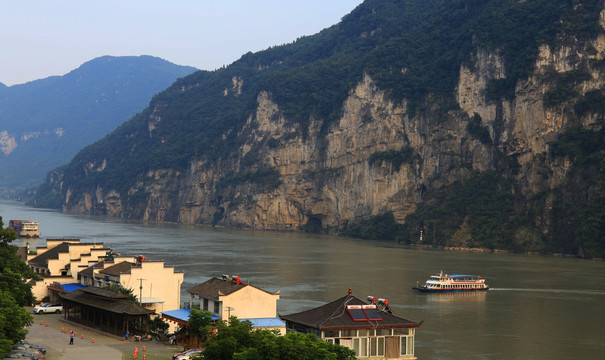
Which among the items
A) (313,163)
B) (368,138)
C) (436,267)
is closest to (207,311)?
(436,267)

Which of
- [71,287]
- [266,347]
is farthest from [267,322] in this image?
[71,287]

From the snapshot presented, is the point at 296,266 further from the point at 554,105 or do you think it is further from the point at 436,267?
the point at 554,105

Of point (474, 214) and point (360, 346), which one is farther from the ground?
point (474, 214)

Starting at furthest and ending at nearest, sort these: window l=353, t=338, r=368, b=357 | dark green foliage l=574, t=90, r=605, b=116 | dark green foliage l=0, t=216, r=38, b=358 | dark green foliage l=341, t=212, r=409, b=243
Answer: dark green foliage l=341, t=212, r=409, b=243
dark green foliage l=574, t=90, r=605, b=116
dark green foliage l=0, t=216, r=38, b=358
window l=353, t=338, r=368, b=357

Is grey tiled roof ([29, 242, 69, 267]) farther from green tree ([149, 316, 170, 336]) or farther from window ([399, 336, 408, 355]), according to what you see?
window ([399, 336, 408, 355])

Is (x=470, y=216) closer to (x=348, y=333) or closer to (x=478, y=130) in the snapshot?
(x=478, y=130)

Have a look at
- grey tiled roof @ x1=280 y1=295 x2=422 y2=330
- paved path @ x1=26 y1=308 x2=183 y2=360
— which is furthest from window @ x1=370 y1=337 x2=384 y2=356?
paved path @ x1=26 y1=308 x2=183 y2=360
